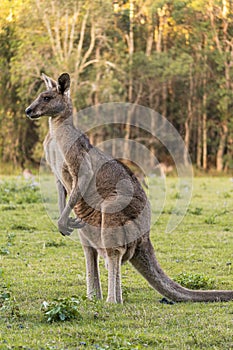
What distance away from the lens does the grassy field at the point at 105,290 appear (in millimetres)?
4453

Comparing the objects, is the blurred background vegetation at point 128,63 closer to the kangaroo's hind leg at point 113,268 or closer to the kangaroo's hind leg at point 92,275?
the kangaroo's hind leg at point 92,275

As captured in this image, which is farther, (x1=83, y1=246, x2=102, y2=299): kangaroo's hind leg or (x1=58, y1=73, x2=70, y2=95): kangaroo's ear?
(x1=83, y1=246, x2=102, y2=299): kangaroo's hind leg

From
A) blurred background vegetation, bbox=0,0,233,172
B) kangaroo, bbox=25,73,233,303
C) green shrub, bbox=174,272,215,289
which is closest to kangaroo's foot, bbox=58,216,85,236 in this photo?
kangaroo, bbox=25,73,233,303

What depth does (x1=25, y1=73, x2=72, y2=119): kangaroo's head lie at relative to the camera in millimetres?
5664

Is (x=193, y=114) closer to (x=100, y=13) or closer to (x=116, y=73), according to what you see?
(x=116, y=73)

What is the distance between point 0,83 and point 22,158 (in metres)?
2.66

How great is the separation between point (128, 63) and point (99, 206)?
19.8 m

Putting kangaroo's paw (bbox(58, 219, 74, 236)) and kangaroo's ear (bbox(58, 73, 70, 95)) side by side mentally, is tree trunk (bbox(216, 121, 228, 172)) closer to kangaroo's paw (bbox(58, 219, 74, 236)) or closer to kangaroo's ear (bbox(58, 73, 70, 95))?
kangaroo's ear (bbox(58, 73, 70, 95))

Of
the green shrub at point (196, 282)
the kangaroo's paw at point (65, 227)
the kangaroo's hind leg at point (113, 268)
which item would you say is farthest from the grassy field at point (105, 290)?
the kangaroo's paw at point (65, 227)

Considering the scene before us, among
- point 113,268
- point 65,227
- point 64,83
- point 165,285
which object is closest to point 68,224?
point 65,227

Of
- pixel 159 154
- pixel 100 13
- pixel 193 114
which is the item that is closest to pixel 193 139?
pixel 193 114

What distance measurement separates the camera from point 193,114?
26.2 m

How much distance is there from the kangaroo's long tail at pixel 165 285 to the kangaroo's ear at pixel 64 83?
4.32 ft

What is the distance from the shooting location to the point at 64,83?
5648 mm
